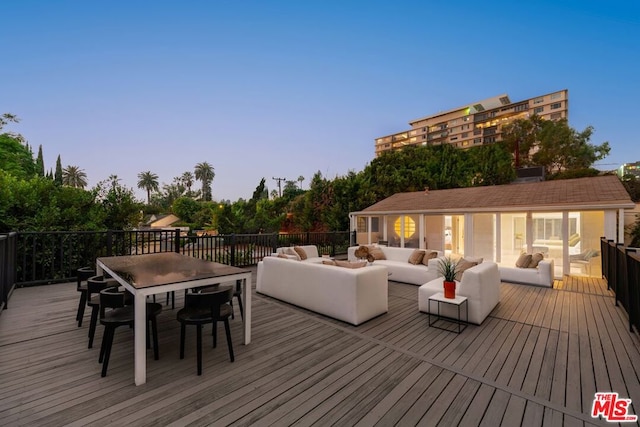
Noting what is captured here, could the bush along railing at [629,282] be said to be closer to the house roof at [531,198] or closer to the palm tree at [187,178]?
the house roof at [531,198]

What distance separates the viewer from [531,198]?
826 centimetres

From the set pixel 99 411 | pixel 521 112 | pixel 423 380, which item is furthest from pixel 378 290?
pixel 521 112

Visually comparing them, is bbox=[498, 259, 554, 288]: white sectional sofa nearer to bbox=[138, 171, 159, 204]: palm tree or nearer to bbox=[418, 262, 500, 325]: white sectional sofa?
bbox=[418, 262, 500, 325]: white sectional sofa

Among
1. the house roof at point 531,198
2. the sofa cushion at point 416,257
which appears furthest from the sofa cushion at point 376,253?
Result: the house roof at point 531,198

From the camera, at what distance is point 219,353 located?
283 centimetres

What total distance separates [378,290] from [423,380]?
169cm

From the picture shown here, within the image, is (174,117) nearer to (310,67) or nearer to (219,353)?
(310,67)

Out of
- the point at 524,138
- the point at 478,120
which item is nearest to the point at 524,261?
the point at 524,138

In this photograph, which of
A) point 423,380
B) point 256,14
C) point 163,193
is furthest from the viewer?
point 163,193

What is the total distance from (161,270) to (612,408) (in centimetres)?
425

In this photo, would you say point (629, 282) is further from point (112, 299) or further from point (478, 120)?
point (478, 120)

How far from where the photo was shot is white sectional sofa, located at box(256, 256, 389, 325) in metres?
3.68

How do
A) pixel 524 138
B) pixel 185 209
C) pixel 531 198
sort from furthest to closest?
pixel 185 209, pixel 524 138, pixel 531 198

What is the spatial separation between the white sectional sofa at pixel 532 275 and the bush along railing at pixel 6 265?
31.9 feet
